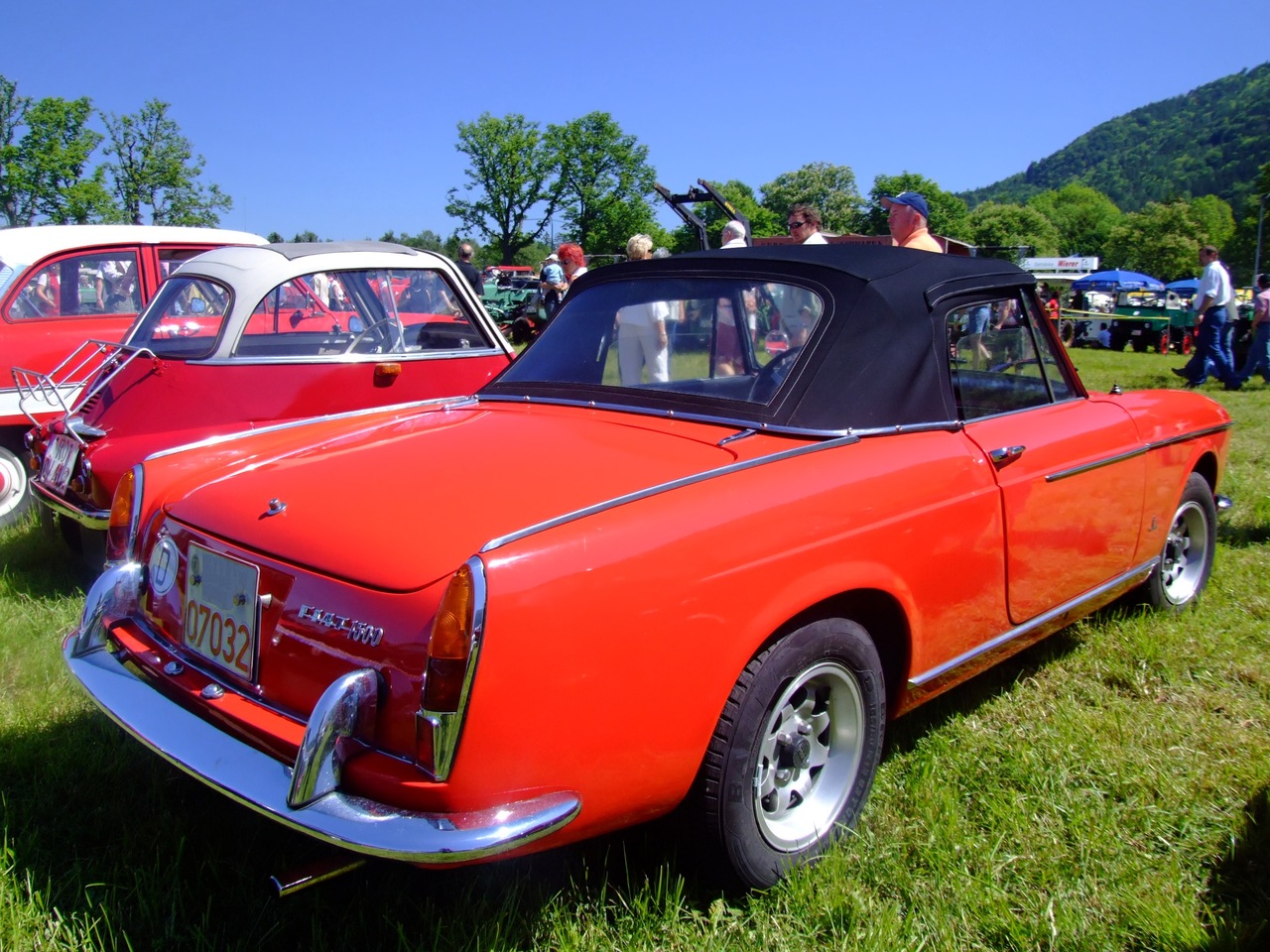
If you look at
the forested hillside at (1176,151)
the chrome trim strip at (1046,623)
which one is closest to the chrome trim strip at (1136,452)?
the chrome trim strip at (1046,623)

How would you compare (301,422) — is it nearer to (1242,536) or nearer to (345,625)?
(345,625)

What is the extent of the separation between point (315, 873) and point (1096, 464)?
104 inches

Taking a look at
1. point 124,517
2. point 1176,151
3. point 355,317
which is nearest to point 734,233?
point 355,317

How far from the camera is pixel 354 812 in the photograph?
1627 mm

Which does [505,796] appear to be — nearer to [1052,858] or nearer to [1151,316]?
[1052,858]

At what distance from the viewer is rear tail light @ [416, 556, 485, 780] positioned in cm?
158

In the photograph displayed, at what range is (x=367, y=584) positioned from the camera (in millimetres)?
1766

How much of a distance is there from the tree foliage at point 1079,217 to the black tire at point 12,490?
363 ft

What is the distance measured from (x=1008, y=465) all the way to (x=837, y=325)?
67cm

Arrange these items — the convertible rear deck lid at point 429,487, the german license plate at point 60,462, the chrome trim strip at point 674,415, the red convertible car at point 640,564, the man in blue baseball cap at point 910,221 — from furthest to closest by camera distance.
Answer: the man in blue baseball cap at point 910,221
the german license plate at point 60,462
the chrome trim strip at point 674,415
the convertible rear deck lid at point 429,487
the red convertible car at point 640,564

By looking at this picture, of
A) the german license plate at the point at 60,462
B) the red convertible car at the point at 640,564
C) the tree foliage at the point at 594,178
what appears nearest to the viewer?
the red convertible car at the point at 640,564

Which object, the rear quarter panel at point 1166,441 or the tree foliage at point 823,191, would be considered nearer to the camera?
the rear quarter panel at point 1166,441

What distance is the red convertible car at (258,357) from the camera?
4359mm

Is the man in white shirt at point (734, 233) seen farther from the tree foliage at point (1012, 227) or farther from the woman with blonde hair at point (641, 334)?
the tree foliage at point (1012, 227)
